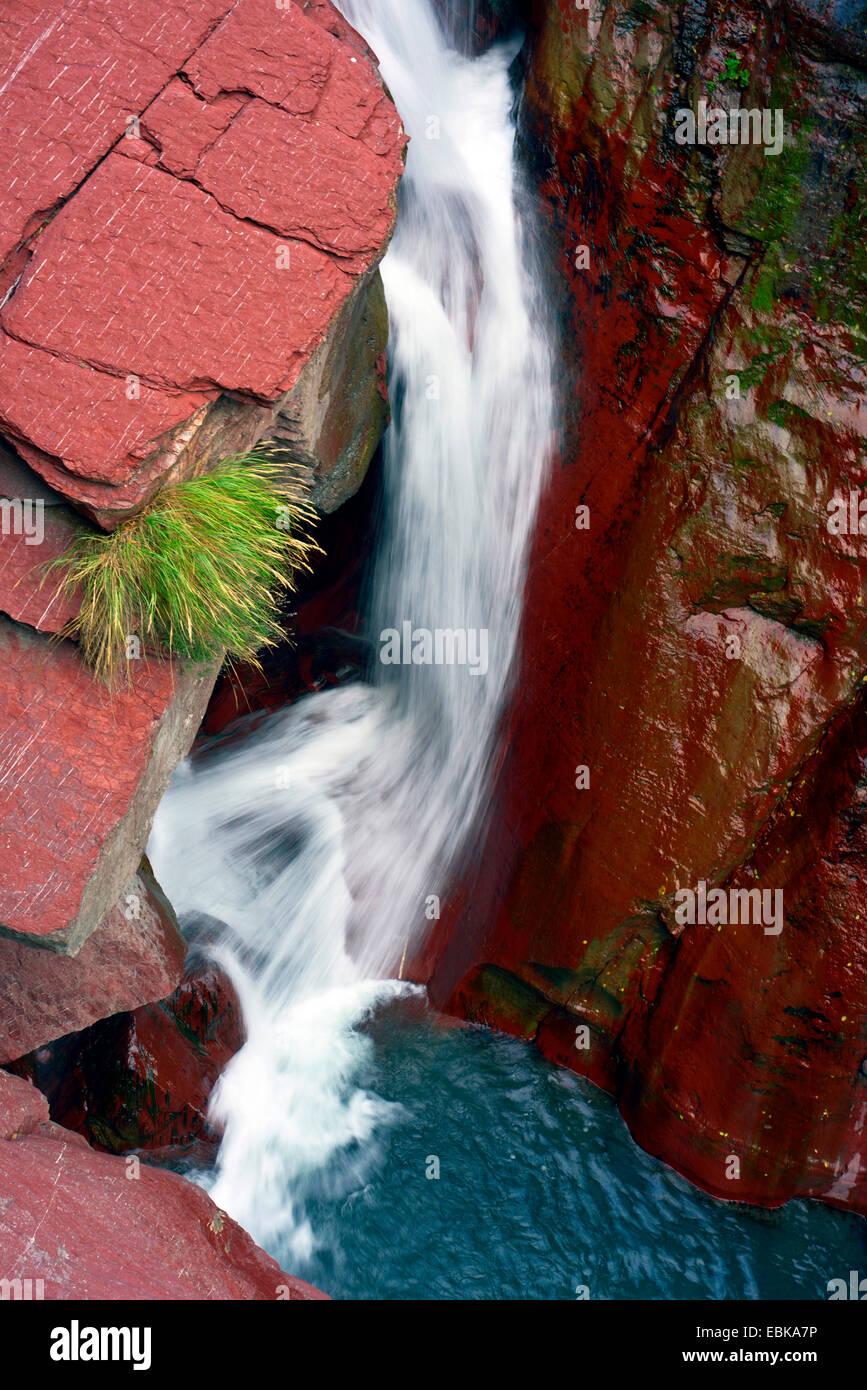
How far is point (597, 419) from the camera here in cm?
478

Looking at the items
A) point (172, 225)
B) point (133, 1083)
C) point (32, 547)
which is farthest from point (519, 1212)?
point (172, 225)

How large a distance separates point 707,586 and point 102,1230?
3317 millimetres

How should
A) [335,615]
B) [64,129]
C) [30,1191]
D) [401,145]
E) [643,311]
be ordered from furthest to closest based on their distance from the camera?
[335,615] < [643,311] < [401,145] < [64,129] < [30,1191]

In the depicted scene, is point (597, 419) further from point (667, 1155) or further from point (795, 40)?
→ point (667, 1155)

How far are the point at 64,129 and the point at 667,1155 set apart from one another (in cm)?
484

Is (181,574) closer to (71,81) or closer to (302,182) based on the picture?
(302,182)

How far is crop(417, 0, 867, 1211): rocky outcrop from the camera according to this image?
427cm

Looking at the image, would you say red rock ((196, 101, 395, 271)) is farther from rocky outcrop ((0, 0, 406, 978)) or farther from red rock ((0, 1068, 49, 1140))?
red rock ((0, 1068, 49, 1140))

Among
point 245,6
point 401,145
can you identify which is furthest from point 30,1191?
point 245,6

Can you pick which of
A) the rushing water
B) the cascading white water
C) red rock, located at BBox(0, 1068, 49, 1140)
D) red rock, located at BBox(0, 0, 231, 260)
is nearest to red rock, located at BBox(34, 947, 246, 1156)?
the cascading white water

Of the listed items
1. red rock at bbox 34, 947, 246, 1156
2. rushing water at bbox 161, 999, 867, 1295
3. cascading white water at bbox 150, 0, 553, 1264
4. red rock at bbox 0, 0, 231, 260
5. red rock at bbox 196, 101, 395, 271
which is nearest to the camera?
red rock at bbox 0, 0, 231, 260

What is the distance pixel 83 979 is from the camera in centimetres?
405

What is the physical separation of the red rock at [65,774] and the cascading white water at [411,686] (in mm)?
1823

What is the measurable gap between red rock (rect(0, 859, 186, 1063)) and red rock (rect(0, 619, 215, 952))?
613mm
